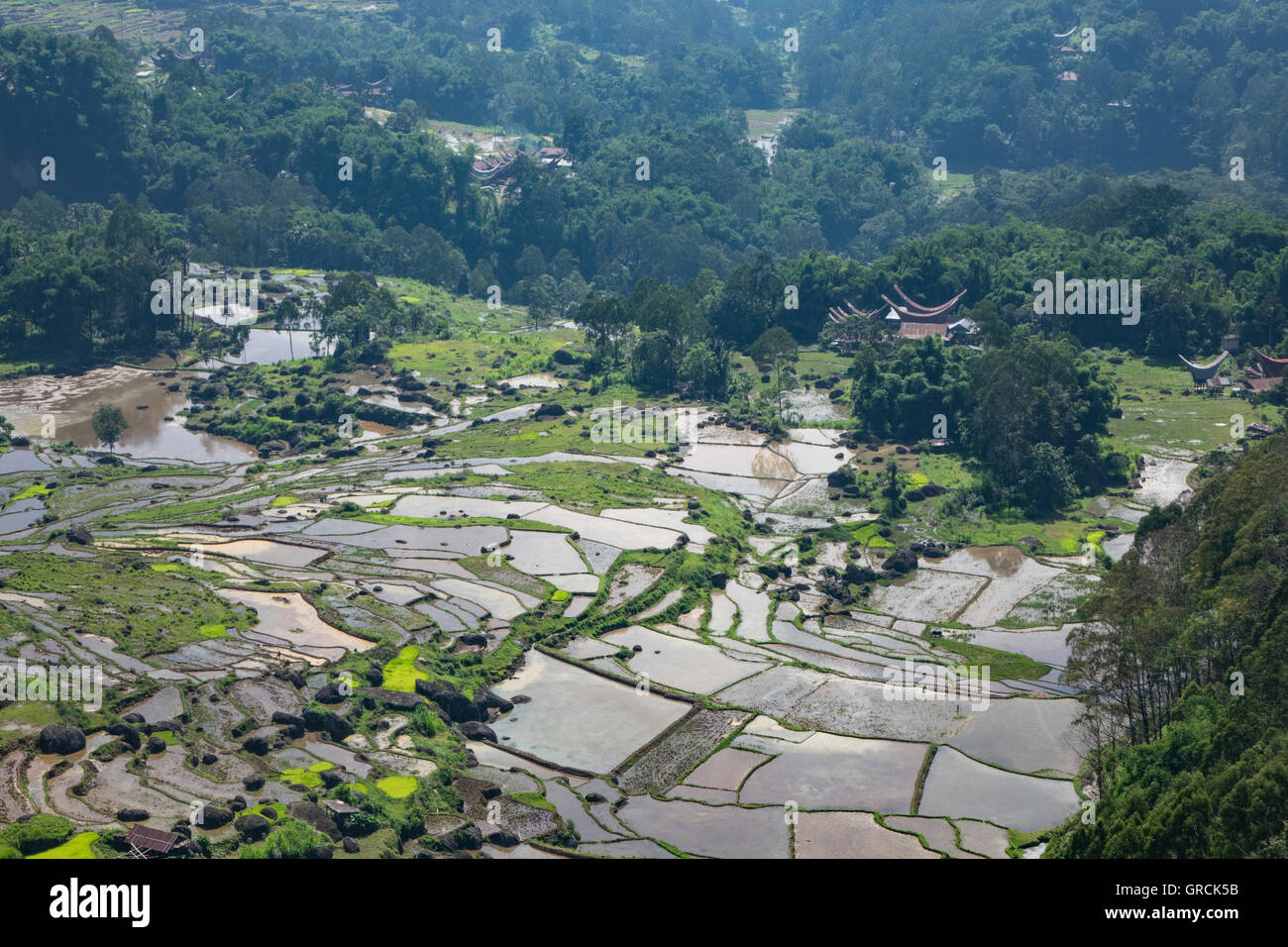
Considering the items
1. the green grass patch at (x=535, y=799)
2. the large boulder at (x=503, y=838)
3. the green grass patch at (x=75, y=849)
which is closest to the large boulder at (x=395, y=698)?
the green grass patch at (x=535, y=799)

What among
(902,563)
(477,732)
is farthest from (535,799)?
(902,563)

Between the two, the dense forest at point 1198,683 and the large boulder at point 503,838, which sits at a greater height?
the dense forest at point 1198,683

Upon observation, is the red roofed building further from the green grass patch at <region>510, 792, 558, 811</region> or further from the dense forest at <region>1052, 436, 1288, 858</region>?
the green grass patch at <region>510, 792, 558, 811</region>

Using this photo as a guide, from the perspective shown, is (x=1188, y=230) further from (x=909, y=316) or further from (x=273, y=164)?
(x=273, y=164)

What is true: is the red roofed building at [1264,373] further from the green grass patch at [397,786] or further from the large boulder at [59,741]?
the large boulder at [59,741]

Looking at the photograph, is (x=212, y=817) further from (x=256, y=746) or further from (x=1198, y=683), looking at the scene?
(x=1198, y=683)

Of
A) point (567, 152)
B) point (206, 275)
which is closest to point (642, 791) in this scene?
point (206, 275)
